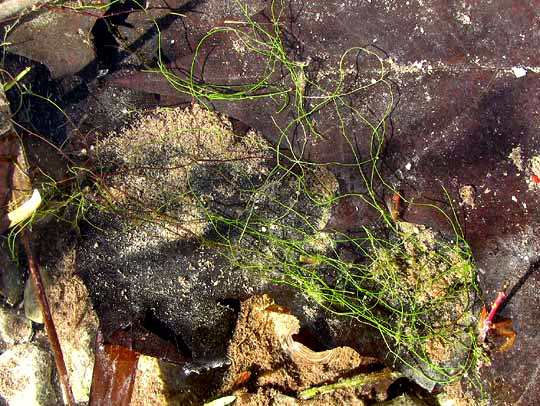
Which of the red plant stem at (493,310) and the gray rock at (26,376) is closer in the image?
the red plant stem at (493,310)

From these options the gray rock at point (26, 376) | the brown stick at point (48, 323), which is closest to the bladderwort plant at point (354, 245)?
the brown stick at point (48, 323)

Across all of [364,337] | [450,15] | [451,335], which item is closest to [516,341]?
[451,335]

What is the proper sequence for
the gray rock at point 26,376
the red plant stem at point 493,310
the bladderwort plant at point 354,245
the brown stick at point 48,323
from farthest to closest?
the gray rock at point 26,376 → the brown stick at point 48,323 → the bladderwort plant at point 354,245 → the red plant stem at point 493,310

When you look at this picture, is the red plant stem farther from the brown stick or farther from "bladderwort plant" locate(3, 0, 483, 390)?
the brown stick

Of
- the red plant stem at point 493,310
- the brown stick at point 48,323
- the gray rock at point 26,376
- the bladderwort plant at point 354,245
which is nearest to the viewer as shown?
the red plant stem at point 493,310

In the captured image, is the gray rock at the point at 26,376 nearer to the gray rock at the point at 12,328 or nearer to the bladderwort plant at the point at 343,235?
the gray rock at the point at 12,328

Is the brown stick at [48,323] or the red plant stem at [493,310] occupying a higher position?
the red plant stem at [493,310]
